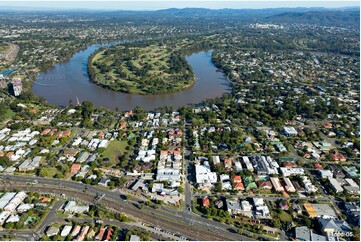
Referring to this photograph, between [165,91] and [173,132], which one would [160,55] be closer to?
[165,91]

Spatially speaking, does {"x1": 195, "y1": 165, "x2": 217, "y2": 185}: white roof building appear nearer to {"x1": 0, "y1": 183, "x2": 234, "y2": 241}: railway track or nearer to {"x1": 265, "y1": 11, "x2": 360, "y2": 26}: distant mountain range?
{"x1": 0, "y1": 183, "x2": 234, "y2": 241}: railway track

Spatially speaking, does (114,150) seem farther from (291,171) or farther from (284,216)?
(291,171)

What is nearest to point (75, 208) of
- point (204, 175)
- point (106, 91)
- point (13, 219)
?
point (13, 219)

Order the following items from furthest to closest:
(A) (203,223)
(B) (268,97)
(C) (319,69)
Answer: (C) (319,69), (B) (268,97), (A) (203,223)

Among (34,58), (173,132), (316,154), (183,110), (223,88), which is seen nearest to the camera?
(316,154)

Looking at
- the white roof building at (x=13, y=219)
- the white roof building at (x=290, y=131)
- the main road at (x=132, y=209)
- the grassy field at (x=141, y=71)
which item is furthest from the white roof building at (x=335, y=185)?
the grassy field at (x=141, y=71)

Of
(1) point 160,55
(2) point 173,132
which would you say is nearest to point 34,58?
(1) point 160,55
